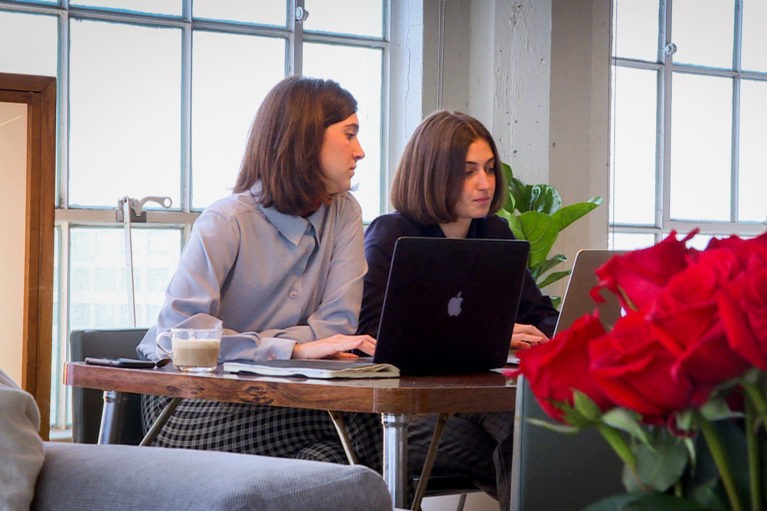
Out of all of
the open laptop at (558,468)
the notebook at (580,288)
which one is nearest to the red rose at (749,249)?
the open laptop at (558,468)

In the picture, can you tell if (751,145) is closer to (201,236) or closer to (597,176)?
(597,176)

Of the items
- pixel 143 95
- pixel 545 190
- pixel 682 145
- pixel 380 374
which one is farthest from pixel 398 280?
pixel 682 145

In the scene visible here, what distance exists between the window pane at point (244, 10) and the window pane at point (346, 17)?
0.45ft

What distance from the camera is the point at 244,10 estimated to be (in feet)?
17.4

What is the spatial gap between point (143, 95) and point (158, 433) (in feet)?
10.5

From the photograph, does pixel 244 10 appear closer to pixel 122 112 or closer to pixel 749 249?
pixel 122 112

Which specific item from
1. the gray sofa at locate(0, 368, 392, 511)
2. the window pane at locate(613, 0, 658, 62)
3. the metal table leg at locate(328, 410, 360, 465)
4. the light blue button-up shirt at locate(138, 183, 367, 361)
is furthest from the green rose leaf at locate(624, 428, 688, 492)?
the window pane at locate(613, 0, 658, 62)

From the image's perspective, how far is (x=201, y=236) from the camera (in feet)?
7.47

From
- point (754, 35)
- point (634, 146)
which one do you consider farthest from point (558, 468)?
point (754, 35)

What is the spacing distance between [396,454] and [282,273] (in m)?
0.76

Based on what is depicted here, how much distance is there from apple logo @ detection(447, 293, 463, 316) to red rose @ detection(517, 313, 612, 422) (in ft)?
4.57

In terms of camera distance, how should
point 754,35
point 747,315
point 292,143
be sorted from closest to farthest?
point 747,315
point 292,143
point 754,35

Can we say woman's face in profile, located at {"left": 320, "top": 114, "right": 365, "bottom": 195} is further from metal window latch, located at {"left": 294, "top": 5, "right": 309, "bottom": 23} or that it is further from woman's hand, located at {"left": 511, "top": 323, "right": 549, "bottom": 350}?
metal window latch, located at {"left": 294, "top": 5, "right": 309, "bottom": 23}

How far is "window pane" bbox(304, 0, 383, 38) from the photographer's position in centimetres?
548
